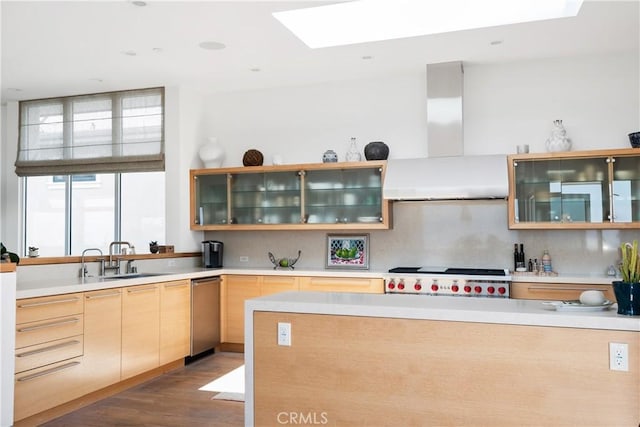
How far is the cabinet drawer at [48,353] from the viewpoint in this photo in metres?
3.43

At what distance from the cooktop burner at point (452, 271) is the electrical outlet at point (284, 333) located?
8.48ft

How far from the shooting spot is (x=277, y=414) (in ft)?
8.86

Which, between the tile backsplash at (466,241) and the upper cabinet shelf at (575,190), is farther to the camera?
the tile backsplash at (466,241)

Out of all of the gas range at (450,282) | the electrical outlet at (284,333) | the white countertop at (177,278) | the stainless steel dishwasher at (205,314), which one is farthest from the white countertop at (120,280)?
the electrical outlet at (284,333)

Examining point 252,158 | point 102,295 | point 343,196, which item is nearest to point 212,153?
point 252,158

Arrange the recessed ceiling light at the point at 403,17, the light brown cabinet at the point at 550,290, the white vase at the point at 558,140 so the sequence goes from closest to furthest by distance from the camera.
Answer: the recessed ceiling light at the point at 403,17
the light brown cabinet at the point at 550,290
the white vase at the point at 558,140

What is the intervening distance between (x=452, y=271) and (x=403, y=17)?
231cm

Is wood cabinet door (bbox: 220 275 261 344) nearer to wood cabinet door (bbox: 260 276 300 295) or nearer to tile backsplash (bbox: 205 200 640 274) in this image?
wood cabinet door (bbox: 260 276 300 295)

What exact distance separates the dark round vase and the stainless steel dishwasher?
12.9 ft

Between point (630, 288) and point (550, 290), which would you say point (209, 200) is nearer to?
point (550, 290)

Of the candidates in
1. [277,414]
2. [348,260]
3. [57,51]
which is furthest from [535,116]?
[57,51]

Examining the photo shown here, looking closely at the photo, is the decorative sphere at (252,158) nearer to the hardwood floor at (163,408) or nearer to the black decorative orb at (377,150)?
the black decorative orb at (377,150)

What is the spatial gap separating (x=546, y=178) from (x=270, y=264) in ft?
10.1

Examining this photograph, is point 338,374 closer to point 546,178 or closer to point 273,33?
point 273,33
